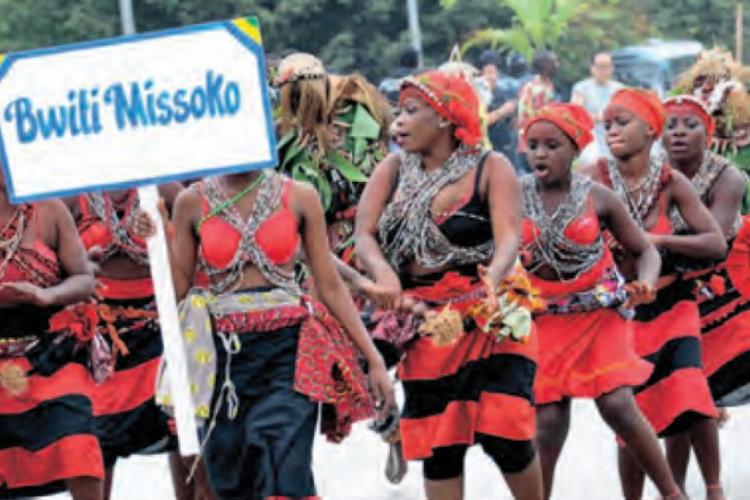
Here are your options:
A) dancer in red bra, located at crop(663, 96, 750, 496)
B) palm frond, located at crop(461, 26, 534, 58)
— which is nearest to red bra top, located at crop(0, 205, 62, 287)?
dancer in red bra, located at crop(663, 96, 750, 496)

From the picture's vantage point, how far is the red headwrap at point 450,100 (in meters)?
8.28

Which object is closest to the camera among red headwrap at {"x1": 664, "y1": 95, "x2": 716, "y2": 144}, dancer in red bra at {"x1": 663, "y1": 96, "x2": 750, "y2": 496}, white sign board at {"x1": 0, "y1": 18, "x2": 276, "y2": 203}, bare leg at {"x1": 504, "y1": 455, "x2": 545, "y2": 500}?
white sign board at {"x1": 0, "y1": 18, "x2": 276, "y2": 203}

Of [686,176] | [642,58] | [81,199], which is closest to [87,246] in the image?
[81,199]

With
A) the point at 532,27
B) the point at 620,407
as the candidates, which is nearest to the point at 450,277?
the point at 620,407

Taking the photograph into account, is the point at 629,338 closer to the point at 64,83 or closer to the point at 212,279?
the point at 212,279

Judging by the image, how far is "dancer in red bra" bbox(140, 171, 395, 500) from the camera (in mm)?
7523

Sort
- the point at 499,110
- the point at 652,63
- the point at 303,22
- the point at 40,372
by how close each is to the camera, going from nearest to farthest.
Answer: the point at 40,372
the point at 499,110
the point at 652,63
the point at 303,22

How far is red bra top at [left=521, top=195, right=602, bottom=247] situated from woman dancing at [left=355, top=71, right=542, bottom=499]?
750mm

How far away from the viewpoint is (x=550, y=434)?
9.12 meters

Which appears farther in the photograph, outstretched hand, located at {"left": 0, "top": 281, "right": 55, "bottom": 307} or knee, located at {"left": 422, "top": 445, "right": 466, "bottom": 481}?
knee, located at {"left": 422, "top": 445, "right": 466, "bottom": 481}

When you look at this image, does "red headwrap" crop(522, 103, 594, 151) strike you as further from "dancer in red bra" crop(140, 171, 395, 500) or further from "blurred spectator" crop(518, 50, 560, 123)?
"blurred spectator" crop(518, 50, 560, 123)

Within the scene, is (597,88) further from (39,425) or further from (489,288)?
(39,425)

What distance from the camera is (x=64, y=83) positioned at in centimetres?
708

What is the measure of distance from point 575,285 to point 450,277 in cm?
106
